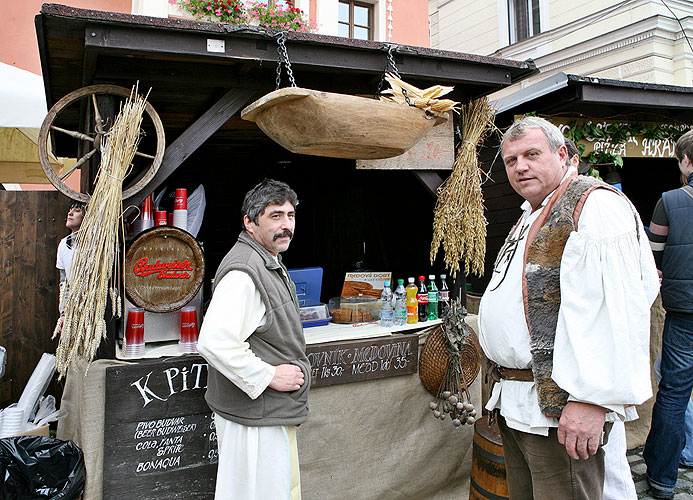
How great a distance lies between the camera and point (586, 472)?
166 centimetres

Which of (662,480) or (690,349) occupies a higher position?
(690,349)

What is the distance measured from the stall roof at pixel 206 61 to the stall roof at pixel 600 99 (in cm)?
84

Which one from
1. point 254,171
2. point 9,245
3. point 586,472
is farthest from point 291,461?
point 254,171

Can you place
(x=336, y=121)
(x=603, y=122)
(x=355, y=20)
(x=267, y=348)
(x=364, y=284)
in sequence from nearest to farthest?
(x=267, y=348) < (x=336, y=121) < (x=364, y=284) < (x=603, y=122) < (x=355, y=20)

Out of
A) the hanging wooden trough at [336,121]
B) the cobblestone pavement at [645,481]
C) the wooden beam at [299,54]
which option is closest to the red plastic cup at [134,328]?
the hanging wooden trough at [336,121]

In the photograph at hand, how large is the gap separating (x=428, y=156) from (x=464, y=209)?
0.46 meters

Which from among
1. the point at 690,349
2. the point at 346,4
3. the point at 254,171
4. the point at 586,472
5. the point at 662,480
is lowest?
the point at 662,480

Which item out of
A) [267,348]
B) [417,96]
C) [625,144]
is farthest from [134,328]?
[625,144]

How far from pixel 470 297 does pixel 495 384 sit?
9.63 feet

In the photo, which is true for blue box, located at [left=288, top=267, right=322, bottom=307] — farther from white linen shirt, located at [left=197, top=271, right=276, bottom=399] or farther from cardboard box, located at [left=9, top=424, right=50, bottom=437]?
cardboard box, located at [left=9, top=424, right=50, bottom=437]

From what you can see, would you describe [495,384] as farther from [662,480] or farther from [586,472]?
[662,480]

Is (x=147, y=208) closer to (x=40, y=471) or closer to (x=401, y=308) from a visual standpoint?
(x=40, y=471)

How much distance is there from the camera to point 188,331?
111 inches

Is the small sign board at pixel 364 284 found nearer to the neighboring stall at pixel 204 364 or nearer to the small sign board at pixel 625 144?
the neighboring stall at pixel 204 364
